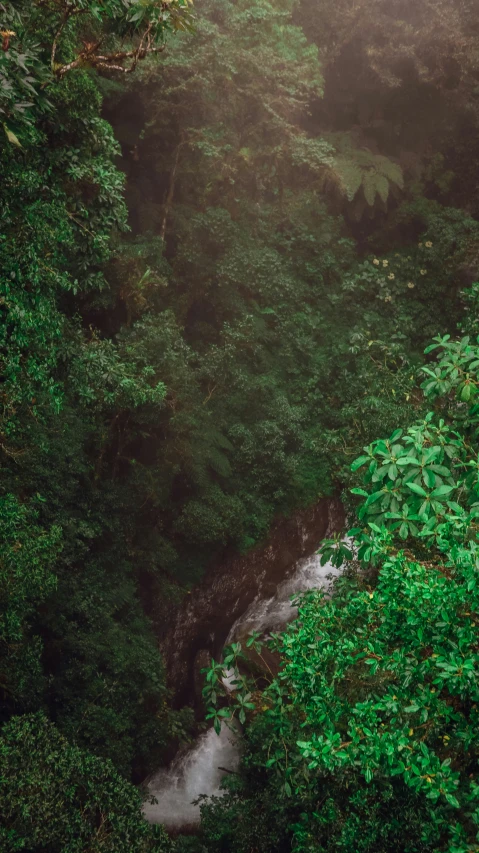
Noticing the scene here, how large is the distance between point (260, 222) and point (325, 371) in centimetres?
424

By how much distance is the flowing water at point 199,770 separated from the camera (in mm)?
10250

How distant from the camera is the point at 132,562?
37.1 feet

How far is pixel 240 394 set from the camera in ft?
42.4

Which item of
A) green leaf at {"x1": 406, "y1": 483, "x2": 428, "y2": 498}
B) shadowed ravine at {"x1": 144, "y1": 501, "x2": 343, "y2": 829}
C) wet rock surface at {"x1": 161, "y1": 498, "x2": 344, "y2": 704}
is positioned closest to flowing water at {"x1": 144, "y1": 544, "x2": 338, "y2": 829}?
shadowed ravine at {"x1": 144, "y1": 501, "x2": 343, "y2": 829}

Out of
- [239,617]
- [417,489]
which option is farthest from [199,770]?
[417,489]

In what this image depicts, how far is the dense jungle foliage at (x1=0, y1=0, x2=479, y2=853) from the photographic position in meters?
4.33

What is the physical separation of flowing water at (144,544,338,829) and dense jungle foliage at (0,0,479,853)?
466 mm

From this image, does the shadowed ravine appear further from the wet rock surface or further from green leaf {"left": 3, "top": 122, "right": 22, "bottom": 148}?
green leaf {"left": 3, "top": 122, "right": 22, "bottom": 148}

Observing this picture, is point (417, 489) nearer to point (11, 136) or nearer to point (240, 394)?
point (11, 136)

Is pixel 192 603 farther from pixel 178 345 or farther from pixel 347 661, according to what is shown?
pixel 347 661

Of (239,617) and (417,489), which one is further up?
(417,489)

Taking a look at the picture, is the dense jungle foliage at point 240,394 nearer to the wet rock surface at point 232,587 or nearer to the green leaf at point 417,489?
the green leaf at point 417,489

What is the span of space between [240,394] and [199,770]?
711 cm

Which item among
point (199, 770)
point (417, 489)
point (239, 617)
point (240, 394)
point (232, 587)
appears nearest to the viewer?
point (417, 489)
